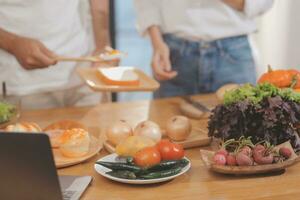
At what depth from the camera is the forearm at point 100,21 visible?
7.20 feet

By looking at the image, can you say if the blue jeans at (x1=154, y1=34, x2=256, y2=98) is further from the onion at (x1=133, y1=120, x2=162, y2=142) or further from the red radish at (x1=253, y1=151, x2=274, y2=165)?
the red radish at (x1=253, y1=151, x2=274, y2=165)

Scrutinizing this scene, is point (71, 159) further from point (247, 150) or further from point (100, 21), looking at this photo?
point (100, 21)

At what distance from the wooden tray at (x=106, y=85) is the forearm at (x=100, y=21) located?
0.32 metres

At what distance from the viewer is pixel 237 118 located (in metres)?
1.37

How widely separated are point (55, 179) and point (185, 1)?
1.20 m

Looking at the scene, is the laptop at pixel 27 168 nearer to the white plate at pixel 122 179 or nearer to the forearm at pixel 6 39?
the white plate at pixel 122 179

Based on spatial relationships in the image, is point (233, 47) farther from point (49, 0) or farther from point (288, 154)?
point (288, 154)

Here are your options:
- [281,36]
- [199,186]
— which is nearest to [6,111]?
[199,186]

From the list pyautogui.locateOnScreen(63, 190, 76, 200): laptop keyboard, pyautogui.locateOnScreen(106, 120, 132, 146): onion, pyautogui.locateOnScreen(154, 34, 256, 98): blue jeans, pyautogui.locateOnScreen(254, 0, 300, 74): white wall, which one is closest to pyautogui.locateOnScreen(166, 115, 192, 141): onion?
pyautogui.locateOnScreen(106, 120, 132, 146): onion

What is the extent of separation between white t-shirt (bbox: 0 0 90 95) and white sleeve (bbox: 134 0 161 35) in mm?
249

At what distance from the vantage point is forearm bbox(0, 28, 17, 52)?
188 centimetres

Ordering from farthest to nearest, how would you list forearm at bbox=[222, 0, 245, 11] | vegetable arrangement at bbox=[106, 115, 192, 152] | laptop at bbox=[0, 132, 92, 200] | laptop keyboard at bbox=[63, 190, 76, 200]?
forearm at bbox=[222, 0, 245, 11] → vegetable arrangement at bbox=[106, 115, 192, 152] → laptop keyboard at bbox=[63, 190, 76, 200] → laptop at bbox=[0, 132, 92, 200]

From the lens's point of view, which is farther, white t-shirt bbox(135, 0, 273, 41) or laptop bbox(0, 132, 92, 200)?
white t-shirt bbox(135, 0, 273, 41)

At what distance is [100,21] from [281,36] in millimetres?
1378
